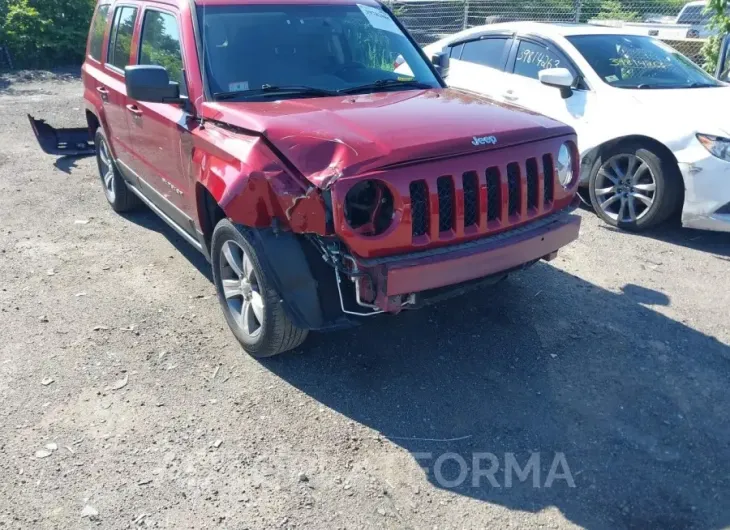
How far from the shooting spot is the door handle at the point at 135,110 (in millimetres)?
4822

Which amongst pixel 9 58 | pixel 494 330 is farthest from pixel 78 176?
pixel 9 58

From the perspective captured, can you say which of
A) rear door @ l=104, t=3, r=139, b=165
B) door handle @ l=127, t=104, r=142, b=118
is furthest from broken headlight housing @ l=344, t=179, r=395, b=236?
rear door @ l=104, t=3, r=139, b=165

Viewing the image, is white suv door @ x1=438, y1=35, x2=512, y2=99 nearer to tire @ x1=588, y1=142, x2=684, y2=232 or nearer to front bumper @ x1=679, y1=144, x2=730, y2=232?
tire @ x1=588, y1=142, x2=684, y2=232

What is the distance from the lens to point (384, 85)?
14.2ft

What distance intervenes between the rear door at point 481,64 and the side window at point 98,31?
381 centimetres

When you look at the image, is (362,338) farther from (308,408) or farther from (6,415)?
(6,415)

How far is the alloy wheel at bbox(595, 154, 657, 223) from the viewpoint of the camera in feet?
18.9

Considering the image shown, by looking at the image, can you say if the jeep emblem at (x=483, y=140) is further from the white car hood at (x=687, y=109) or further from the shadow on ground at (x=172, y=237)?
the white car hood at (x=687, y=109)

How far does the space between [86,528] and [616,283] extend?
12.8 feet

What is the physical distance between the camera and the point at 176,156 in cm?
426

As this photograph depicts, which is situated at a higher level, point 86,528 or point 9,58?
point 9,58

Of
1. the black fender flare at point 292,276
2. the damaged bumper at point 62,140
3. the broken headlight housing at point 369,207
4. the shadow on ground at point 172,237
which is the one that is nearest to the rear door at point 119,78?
the shadow on ground at point 172,237

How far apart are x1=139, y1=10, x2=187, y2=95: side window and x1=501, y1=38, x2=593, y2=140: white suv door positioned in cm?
333

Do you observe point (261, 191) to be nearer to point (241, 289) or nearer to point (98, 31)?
point (241, 289)
